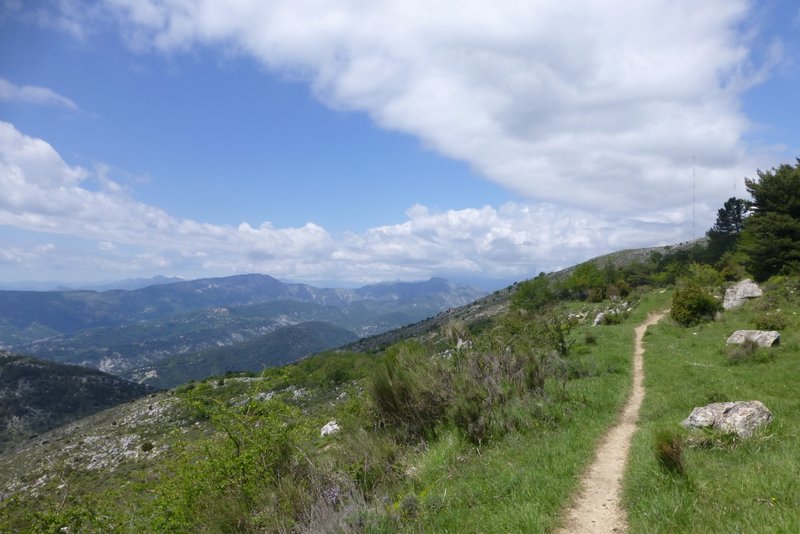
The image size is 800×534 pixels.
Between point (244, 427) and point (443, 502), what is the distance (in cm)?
498

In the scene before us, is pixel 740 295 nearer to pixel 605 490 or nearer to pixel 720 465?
pixel 720 465

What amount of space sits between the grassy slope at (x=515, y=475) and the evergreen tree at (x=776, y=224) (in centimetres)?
3311

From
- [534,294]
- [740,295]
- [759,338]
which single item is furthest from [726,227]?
[759,338]

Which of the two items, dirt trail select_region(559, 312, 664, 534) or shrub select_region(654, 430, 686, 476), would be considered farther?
shrub select_region(654, 430, 686, 476)

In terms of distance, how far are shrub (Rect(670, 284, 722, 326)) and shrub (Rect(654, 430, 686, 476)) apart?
23752mm

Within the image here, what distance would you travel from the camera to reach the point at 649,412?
10.1m

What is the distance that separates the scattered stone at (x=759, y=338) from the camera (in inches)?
635

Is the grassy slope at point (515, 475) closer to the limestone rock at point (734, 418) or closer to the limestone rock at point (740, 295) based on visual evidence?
the limestone rock at point (734, 418)

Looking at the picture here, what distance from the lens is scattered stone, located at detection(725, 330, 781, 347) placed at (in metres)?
16.1

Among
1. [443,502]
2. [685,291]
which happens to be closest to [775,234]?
[685,291]

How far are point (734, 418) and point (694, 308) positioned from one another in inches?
876

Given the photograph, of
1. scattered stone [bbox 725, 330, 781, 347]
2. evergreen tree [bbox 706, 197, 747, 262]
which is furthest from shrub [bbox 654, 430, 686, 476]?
evergreen tree [bbox 706, 197, 747, 262]

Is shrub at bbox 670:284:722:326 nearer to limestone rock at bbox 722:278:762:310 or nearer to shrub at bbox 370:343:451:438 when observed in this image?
limestone rock at bbox 722:278:762:310

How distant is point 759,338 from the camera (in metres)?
16.5
